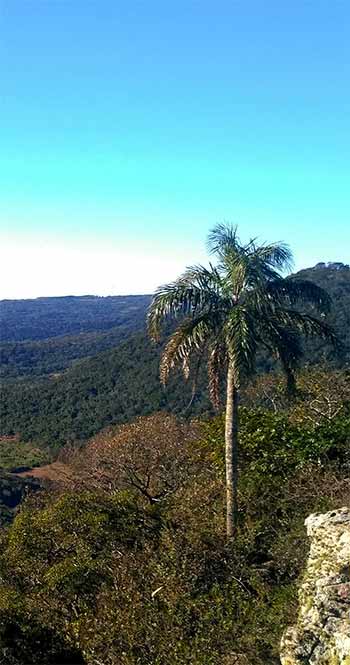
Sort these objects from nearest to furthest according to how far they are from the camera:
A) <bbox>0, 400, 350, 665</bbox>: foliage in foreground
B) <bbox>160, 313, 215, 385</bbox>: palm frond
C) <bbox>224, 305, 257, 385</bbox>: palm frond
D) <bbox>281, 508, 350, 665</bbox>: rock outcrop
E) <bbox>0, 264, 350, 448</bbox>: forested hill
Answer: <bbox>281, 508, 350, 665</bbox>: rock outcrop < <bbox>0, 400, 350, 665</bbox>: foliage in foreground < <bbox>224, 305, 257, 385</bbox>: palm frond < <bbox>160, 313, 215, 385</bbox>: palm frond < <bbox>0, 264, 350, 448</bbox>: forested hill

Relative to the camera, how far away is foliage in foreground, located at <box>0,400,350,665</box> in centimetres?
787

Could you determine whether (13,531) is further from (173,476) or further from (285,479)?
(285,479)

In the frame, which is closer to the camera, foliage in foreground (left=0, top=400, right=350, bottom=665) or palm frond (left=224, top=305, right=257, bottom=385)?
foliage in foreground (left=0, top=400, right=350, bottom=665)

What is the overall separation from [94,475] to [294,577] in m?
9.08

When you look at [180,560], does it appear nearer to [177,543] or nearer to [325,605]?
[177,543]

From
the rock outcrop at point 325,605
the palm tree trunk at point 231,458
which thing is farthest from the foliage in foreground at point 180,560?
the rock outcrop at point 325,605

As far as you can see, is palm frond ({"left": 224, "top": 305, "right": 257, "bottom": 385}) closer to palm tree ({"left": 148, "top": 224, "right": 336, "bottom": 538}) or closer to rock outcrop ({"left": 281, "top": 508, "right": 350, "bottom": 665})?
palm tree ({"left": 148, "top": 224, "right": 336, "bottom": 538})

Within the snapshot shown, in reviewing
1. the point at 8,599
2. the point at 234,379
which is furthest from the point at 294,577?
the point at 8,599

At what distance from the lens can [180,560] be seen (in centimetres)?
921

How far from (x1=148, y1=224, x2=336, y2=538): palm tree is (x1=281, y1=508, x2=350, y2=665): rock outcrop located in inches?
124

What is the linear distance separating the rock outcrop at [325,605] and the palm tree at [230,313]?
10.3 ft

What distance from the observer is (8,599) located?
10352 millimetres

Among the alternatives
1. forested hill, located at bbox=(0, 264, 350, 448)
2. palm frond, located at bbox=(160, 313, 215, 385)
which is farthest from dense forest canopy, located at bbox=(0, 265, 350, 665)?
forested hill, located at bbox=(0, 264, 350, 448)

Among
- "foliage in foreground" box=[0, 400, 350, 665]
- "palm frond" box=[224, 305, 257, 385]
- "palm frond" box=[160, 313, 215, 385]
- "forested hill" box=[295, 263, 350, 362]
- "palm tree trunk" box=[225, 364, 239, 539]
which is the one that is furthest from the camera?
"forested hill" box=[295, 263, 350, 362]
